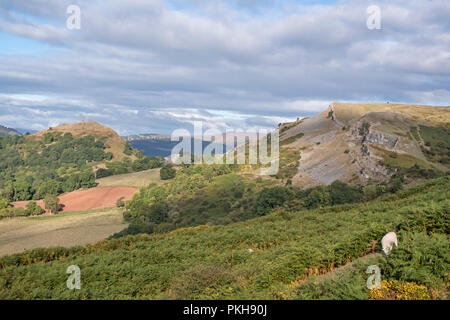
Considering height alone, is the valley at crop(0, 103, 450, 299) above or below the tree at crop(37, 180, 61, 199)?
above

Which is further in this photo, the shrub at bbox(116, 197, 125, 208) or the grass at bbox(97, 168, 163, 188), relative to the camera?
the grass at bbox(97, 168, 163, 188)

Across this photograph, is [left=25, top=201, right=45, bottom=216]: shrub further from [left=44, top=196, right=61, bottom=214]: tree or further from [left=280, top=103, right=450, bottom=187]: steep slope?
[left=280, top=103, right=450, bottom=187]: steep slope

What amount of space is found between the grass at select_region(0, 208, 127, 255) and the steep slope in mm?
54848

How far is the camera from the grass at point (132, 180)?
165750mm

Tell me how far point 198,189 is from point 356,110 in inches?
2834

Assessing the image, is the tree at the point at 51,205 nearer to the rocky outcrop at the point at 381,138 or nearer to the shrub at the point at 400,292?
the rocky outcrop at the point at 381,138

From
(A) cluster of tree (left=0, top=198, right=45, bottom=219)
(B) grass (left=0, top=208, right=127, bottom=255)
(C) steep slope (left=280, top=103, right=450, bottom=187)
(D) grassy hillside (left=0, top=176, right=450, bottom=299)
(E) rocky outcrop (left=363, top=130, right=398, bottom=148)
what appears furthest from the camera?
(A) cluster of tree (left=0, top=198, right=45, bottom=219)

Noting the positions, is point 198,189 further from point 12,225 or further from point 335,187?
point 12,225

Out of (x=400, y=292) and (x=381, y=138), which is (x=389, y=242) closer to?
(x=400, y=292)

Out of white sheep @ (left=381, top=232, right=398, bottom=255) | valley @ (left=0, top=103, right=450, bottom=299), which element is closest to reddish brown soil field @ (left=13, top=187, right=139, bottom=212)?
valley @ (left=0, top=103, right=450, bottom=299)

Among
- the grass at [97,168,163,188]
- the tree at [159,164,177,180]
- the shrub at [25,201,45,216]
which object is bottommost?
the shrub at [25,201,45,216]

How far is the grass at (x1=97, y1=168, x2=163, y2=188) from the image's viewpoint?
166m

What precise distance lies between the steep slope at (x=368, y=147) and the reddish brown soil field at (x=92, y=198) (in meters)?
74.2
